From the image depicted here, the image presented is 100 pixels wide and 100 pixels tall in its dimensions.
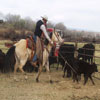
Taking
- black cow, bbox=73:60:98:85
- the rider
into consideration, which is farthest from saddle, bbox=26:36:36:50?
black cow, bbox=73:60:98:85

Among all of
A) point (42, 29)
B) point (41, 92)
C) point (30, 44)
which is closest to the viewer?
point (41, 92)

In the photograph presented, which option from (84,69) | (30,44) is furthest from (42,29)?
(84,69)

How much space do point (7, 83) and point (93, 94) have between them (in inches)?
126

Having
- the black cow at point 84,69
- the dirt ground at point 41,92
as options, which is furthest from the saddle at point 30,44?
the black cow at point 84,69

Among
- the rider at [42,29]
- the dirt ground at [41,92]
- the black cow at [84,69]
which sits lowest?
the dirt ground at [41,92]

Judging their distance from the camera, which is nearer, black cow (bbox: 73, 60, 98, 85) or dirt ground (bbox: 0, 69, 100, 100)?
dirt ground (bbox: 0, 69, 100, 100)

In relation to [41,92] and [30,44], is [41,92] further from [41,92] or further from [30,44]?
[30,44]

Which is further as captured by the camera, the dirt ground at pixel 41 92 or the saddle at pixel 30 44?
the saddle at pixel 30 44

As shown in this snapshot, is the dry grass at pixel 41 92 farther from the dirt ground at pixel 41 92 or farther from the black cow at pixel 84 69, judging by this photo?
the black cow at pixel 84 69

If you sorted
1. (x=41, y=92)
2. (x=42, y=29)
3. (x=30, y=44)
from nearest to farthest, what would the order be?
(x=41, y=92) → (x=42, y=29) → (x=30, y=44)

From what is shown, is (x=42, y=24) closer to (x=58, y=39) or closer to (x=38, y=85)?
(x=58, y=39)

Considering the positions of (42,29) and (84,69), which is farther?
(84,69)

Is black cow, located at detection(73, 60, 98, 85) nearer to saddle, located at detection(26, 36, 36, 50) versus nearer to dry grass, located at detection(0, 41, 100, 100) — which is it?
dry grass, located at detection(0, 41, 100, 100)

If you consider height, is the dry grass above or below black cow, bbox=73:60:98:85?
below
